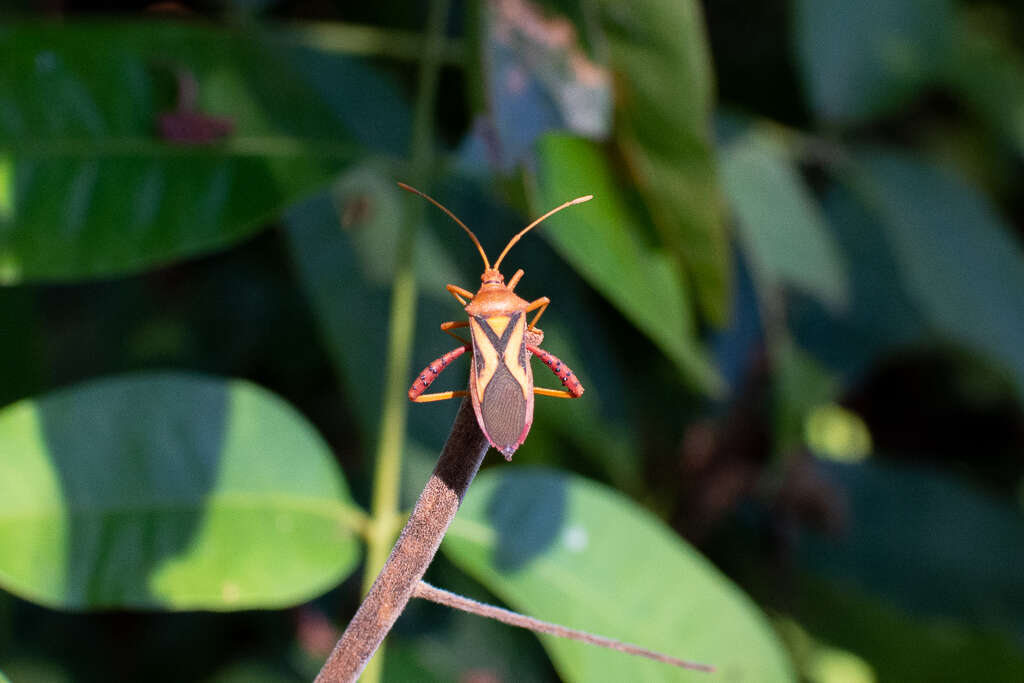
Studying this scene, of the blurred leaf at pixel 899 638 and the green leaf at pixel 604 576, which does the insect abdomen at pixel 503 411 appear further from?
the blurred leaf at pixel 899 638

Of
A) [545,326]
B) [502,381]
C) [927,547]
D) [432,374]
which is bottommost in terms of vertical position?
[927,547]

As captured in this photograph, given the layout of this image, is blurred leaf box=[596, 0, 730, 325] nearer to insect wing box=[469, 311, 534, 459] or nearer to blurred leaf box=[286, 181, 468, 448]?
blurred leaf box=[286, 181, 468, 448]

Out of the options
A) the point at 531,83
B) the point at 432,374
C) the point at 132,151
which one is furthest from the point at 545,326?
the point at 432,374

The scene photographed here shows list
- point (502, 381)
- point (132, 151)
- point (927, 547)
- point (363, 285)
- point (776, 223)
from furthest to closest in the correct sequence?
1. point (927, 547)
2. point (776, 223)
3. point (363, 285)
4. point (132, 151)
5. point (502, 381)

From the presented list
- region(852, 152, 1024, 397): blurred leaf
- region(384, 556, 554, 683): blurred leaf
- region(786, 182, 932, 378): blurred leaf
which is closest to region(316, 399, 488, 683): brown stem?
region(384, 556, 554, 683): blurred leaf

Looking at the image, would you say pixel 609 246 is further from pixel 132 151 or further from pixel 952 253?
pixel 952 253

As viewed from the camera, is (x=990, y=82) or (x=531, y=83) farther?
(x=990, y=82)
